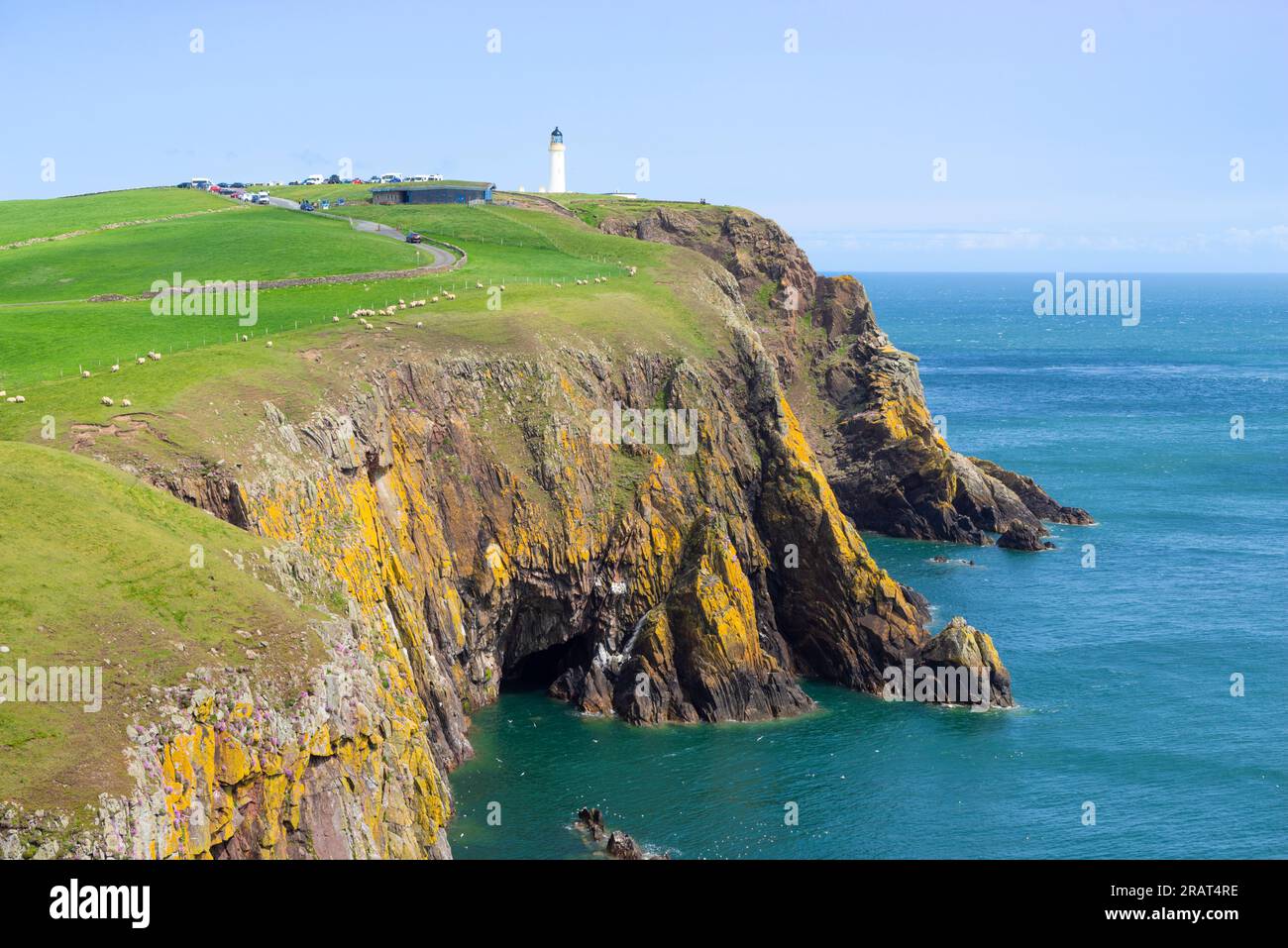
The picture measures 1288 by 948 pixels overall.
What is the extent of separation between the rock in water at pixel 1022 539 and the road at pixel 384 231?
5522 centimetres

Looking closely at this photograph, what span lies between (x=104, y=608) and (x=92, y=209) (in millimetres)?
124128

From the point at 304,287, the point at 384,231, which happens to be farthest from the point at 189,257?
the point at 384,231

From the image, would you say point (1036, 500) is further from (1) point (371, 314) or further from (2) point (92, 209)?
(2) point (92, 209)

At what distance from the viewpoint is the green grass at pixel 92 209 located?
134750mm

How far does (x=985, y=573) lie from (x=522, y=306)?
44.6 metres

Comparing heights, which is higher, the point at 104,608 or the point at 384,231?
the point at 384,231

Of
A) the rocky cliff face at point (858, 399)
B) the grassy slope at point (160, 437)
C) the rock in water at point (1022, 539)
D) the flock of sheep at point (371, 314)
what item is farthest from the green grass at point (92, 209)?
the rock in water at point (1022, 539)

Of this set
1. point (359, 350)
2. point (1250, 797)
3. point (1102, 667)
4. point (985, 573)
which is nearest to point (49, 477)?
point (359, 350)

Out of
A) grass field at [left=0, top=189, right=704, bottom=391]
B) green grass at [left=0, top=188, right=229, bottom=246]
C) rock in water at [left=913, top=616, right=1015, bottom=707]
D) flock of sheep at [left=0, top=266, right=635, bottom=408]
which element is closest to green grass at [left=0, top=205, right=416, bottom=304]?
grass field at [left=0, top=189, right=704, bottom=391]

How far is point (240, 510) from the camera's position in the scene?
182 ft

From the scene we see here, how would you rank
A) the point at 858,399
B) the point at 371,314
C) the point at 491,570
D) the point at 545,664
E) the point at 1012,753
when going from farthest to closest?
the point at 858,399, the point at 371,314, the point at 545,664, the point at 491,570, the point at 1012,753

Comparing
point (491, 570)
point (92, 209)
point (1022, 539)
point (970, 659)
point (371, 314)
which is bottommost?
point (970, 659)

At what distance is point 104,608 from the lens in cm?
4225

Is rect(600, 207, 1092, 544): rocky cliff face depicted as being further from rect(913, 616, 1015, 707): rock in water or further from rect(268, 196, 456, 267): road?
rect(913, 616, 1015, 707): rock in water
